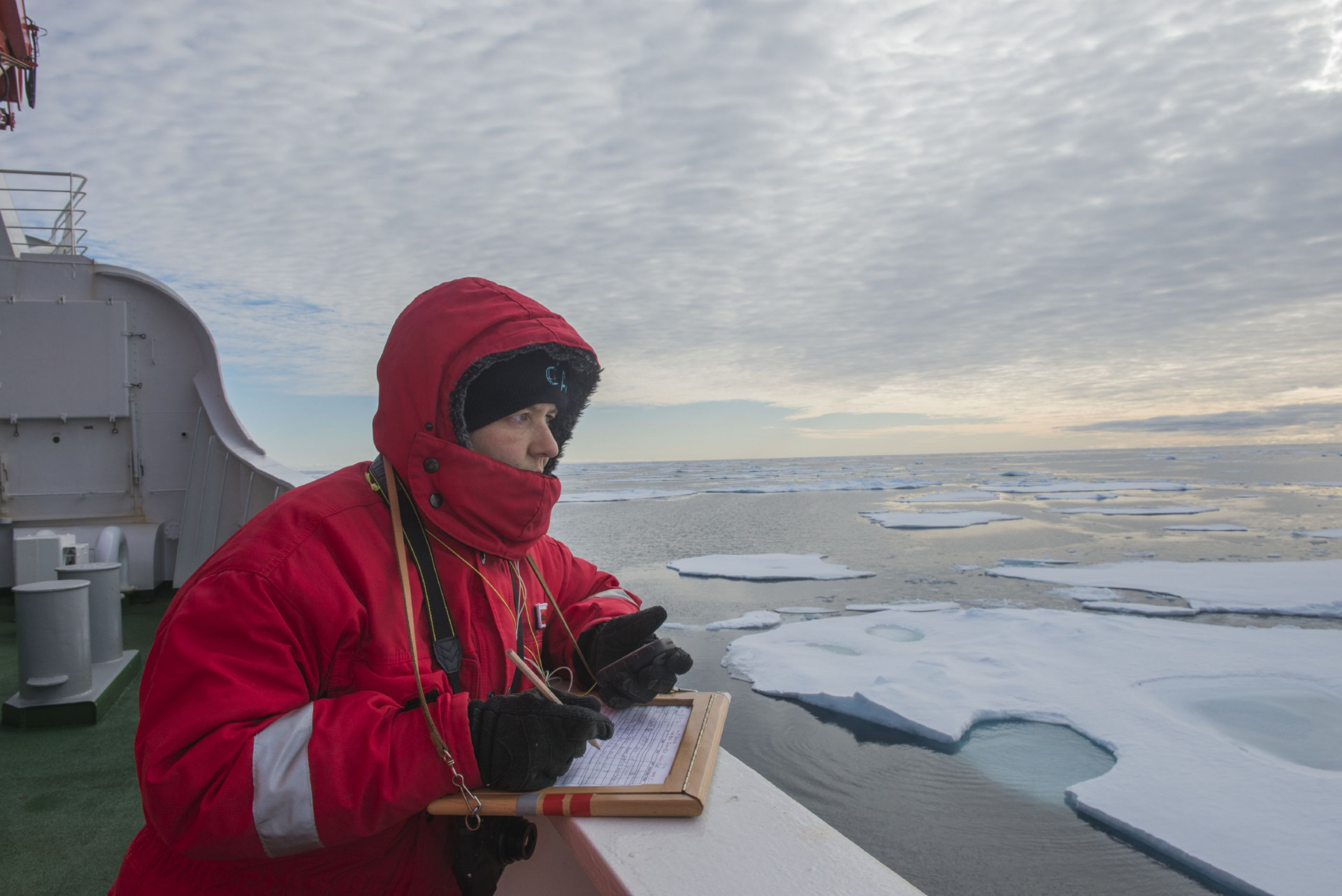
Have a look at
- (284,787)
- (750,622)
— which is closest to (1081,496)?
(750,622)

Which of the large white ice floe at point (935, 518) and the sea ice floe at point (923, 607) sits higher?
the sea ice floe at point (923, 607)

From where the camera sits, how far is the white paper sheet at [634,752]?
102cm

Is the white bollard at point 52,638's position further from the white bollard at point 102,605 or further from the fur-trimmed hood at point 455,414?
the fur-trimmed hood at point 455,414

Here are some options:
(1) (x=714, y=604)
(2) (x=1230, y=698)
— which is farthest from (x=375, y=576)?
(1) (x=714, y=604)

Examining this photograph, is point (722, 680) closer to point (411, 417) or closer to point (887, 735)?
point (887, 735)

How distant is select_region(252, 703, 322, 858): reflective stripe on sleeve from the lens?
84 centimetres

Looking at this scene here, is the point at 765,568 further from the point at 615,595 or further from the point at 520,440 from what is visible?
the point at 520,440

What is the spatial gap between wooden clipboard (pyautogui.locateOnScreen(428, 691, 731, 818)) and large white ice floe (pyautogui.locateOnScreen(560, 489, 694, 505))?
61.1 ft

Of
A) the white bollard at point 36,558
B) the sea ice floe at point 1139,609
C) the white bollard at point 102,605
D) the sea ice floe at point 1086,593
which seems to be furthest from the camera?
the sea ice floe at point 1086,593

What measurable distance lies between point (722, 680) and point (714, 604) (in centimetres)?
229

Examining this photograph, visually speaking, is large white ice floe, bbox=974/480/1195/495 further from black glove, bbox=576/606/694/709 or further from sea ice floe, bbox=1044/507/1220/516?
black glove, bbox=576/606/694/709

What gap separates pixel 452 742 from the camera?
0.91 meters

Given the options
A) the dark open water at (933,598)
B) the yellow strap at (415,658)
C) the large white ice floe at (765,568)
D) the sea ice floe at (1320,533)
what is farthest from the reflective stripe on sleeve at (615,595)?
the sea ice floe at (1320,533)

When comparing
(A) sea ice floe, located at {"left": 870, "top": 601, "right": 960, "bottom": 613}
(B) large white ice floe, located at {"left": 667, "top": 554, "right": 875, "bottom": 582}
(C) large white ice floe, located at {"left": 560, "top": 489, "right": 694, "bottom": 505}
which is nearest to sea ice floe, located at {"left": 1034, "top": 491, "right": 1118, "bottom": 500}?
(C) large white ice floe, located at {"left": 560, "top": 489, "right": 694, "bottom": 505}
